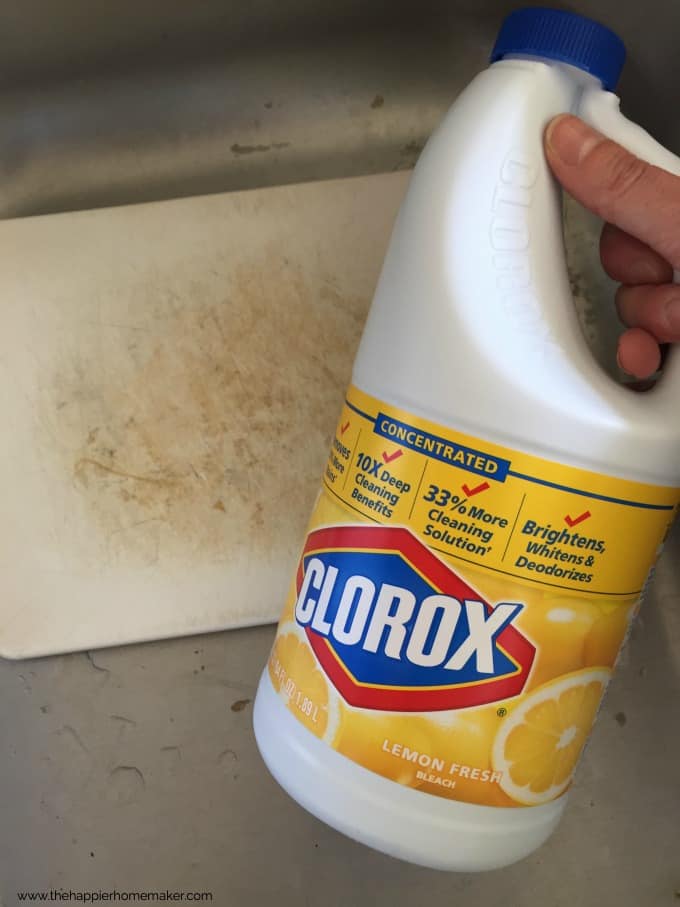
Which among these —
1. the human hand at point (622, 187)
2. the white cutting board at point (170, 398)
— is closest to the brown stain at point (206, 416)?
the white cutting board at point (170, 398)

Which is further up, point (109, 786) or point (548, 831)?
point (548, 831)

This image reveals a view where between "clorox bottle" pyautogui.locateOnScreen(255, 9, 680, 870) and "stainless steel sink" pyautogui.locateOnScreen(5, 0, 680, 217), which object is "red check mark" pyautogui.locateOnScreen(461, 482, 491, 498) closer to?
"clorox bottle" pyautogui.locateOnScreen(255, 9, 680, 870)

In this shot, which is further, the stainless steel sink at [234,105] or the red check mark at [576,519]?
the stainless steel sink at [234,105]

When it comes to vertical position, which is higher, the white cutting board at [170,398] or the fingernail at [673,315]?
the fingernail at [673,315]

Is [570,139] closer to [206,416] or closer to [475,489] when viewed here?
[475,489]

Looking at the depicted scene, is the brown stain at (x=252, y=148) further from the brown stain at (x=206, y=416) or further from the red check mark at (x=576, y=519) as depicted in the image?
the red check mark at (x=576, y=519)

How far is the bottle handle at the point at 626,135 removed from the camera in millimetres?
388

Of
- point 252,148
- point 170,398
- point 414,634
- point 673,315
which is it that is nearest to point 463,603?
point 414,634

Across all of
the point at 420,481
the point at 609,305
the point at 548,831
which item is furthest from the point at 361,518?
the point at 609,305

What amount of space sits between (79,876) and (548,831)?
0.36 metres

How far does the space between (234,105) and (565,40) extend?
0.36 meters

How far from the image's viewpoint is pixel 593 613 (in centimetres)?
39

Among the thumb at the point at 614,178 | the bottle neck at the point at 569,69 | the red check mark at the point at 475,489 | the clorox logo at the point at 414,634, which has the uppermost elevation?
the bottle neck at the point at 569,69

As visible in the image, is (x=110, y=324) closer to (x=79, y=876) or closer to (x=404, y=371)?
(x=404, y=371)
